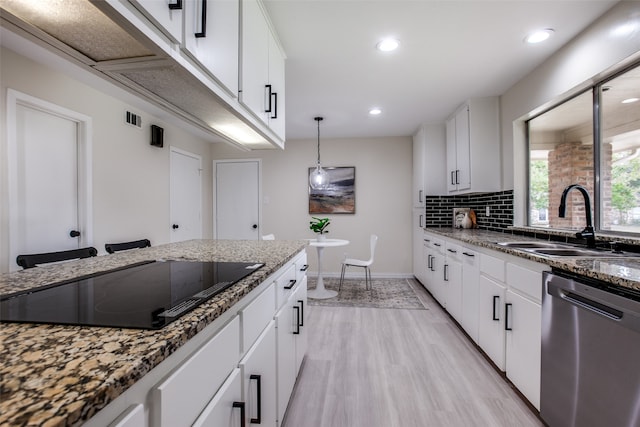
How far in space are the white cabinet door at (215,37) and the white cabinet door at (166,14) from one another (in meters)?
0.04

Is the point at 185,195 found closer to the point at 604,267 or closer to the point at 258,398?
the point at 258,398

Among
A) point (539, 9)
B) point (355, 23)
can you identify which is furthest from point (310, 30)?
point (539, 9)

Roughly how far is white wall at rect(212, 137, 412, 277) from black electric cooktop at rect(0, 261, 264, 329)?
156 inches

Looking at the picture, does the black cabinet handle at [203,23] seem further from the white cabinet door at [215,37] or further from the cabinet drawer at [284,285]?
the cabinet drawer at [284,285]

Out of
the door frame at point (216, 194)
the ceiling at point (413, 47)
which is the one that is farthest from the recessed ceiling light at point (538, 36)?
the door frame at point (216, 194)

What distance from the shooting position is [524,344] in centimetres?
175

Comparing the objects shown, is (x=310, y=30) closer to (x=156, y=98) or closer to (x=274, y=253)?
(x=156, y=98)

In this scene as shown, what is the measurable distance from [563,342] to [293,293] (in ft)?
4.50

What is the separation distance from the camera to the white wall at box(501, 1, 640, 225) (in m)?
1.77

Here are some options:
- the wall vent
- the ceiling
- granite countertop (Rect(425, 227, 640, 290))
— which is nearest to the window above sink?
the ceiling

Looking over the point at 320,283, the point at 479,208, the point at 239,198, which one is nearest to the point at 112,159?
the point at 239,198

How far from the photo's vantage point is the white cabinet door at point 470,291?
2.41 metres

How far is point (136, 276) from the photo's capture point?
111 cm

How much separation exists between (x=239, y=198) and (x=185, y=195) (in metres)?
0.99
